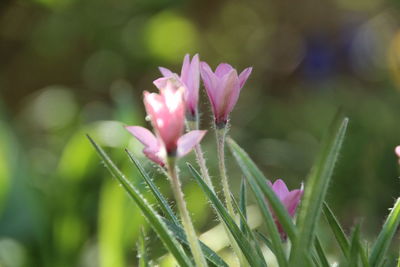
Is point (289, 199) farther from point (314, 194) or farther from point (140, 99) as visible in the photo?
point (140, 99)

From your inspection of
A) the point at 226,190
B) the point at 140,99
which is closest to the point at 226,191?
the point at 226,190

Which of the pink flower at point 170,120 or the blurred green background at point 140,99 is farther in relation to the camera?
the blurred green background at point 140,99

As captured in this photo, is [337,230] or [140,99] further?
[140,99]

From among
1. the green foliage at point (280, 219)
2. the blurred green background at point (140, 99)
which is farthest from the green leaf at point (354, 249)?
the blurred green background at point (140, 99)

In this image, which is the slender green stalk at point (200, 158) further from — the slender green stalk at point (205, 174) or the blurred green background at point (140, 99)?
the blurred green background at point (140, 99)

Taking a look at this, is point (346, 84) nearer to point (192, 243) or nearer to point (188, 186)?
point (188, 186)

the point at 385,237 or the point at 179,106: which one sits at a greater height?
the point at 179,106
